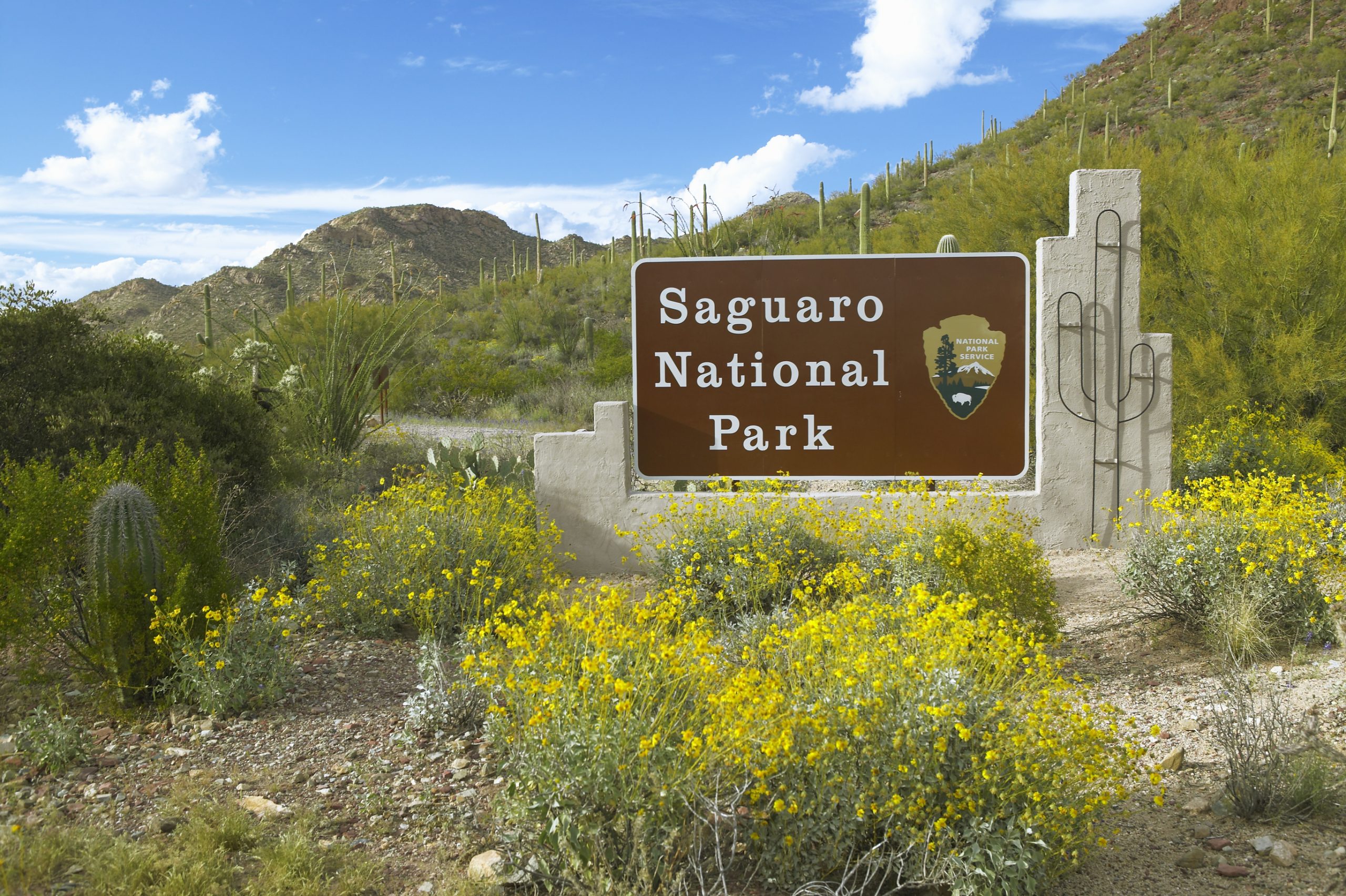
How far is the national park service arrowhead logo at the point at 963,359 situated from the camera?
8258 millimetres

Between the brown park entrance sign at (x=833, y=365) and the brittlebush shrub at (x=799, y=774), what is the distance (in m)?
4.57

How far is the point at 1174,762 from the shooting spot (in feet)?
14.0

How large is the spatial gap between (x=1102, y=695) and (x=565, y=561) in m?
4.38

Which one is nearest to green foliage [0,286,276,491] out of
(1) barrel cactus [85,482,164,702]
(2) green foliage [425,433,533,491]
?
(2) green foliage [425,433,533,491]

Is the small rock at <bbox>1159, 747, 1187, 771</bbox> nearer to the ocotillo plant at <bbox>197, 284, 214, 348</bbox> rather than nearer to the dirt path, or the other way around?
the dirt path

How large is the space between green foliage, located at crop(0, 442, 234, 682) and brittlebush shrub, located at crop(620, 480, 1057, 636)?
278 centimetres

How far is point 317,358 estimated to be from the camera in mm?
11438

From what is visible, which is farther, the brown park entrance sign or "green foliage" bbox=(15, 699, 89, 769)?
the brown park entrance sign

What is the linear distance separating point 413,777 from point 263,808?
0.60 m

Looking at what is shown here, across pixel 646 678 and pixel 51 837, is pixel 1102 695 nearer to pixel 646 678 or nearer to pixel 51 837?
pixel 646 678

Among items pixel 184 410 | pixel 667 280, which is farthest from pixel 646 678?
pixel 184 410

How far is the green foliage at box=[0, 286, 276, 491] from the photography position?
7.48 m

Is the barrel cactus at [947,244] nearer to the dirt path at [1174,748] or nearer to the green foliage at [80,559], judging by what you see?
the dirt path at [1174,748]

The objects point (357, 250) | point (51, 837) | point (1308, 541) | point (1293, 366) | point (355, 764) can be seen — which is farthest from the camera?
point (357, 250)
